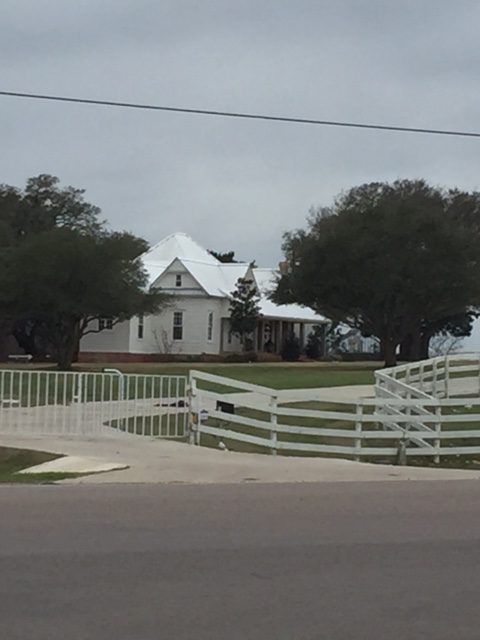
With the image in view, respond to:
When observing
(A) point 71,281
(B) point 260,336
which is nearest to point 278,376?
(A) point 71,281

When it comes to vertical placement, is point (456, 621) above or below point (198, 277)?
below

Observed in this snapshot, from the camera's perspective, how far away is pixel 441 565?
9258 millimetres

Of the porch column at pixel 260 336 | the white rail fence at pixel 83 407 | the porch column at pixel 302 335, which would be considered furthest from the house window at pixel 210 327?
the white rail fence at pixel 83 407

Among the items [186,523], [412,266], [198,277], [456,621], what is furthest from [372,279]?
[456,621]

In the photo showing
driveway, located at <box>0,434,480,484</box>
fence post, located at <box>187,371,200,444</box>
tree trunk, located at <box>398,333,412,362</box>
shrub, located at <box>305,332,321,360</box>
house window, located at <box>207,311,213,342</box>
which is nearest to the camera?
driveway, located at <box>0,434,480,484</box>

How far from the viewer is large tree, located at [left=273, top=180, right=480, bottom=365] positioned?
53.5 metres

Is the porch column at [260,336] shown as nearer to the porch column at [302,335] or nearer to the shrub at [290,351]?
the shrub at [290,351]

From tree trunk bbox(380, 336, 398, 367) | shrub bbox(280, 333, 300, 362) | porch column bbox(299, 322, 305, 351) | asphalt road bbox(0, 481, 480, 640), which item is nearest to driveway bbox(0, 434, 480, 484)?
asphalt road bbox(0, 481, 480, 640)

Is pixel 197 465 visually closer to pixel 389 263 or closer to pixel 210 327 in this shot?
pixel 389 263

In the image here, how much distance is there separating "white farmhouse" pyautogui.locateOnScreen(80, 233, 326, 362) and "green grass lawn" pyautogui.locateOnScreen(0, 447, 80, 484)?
125 ft

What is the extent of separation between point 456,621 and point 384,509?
206 inches

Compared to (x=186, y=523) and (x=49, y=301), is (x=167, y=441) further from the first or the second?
(x=49, y=301)

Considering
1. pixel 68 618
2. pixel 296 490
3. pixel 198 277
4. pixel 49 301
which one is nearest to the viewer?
pixel 68 618

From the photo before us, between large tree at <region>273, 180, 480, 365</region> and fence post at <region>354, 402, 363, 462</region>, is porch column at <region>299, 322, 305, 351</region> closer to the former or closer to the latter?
large tree at <region>273, 180, 480, 365</region>
